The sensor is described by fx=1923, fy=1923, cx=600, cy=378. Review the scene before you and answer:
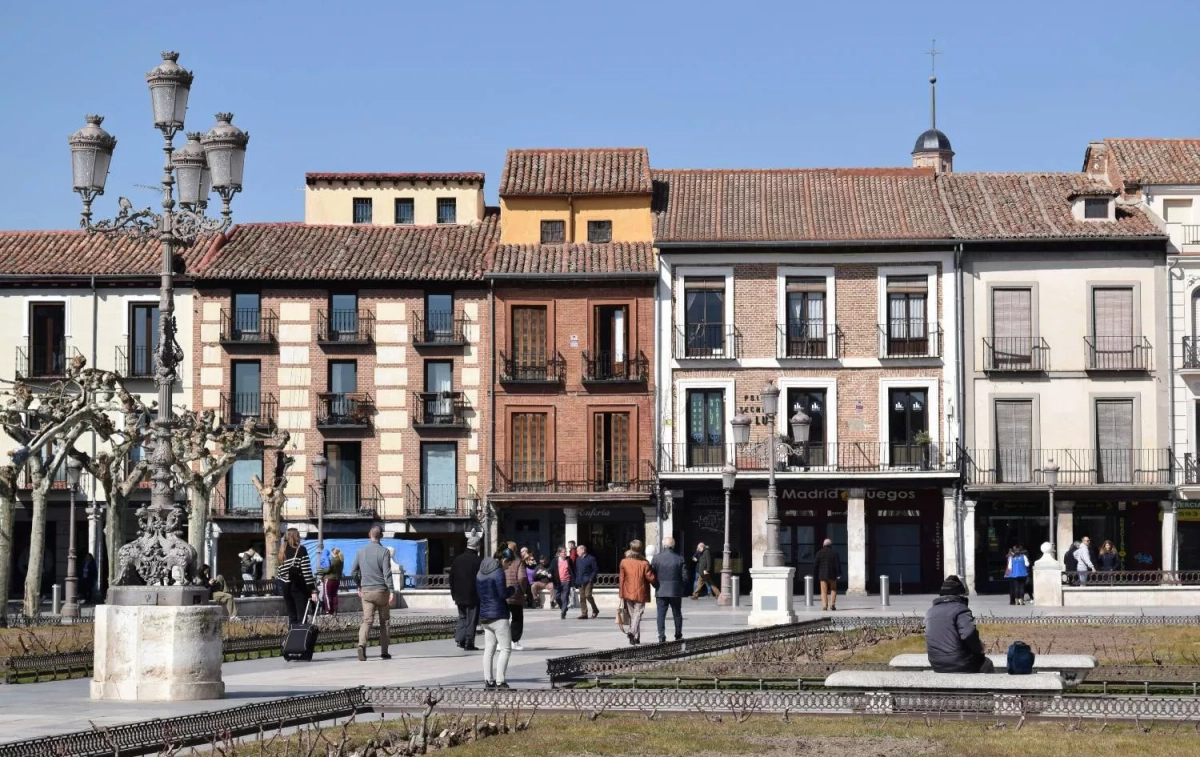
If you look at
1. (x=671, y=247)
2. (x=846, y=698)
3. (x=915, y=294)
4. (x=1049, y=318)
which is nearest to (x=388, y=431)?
(x=671, y=247)

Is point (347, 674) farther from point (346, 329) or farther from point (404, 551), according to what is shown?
point (346, 329)

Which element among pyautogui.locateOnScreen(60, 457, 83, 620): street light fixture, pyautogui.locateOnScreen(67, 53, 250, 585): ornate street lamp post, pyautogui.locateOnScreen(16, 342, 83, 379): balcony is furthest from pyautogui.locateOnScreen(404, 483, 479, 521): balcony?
pyautogui.locateOnScreen(67, 53, 250, 585): ornate street lamp post

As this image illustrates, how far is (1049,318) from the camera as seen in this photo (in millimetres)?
53562

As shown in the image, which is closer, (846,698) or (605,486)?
(846,698)

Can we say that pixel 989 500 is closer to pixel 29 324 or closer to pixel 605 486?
pixel 605 486

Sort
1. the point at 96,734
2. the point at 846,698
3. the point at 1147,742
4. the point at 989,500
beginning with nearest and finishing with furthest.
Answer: the point at 96,734 → the point at 1147,742 → the point at 846,698 → the point at 989,500

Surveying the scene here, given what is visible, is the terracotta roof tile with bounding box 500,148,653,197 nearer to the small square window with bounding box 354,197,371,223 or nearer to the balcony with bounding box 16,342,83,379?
the small square window with bounding box 354,197,371,223

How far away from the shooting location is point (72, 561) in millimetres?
47406

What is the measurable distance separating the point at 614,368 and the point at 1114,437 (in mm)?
14031

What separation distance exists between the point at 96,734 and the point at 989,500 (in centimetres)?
4255

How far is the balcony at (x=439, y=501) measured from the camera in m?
54.3

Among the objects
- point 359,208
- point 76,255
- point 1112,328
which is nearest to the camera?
point 1112,328

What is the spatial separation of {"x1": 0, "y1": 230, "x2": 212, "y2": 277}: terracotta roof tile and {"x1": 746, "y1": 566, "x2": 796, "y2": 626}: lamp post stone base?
2661 centimetres

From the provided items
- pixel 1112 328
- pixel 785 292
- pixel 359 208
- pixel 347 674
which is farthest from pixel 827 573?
pixel 359 208
